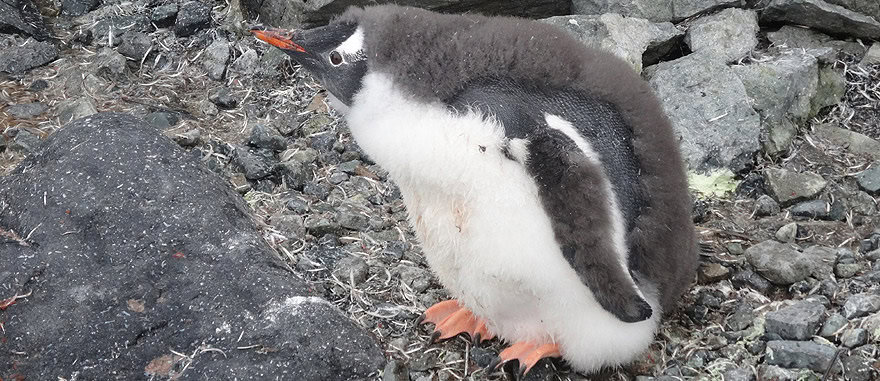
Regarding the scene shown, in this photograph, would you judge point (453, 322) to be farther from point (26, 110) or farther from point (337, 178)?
point (26, 110)

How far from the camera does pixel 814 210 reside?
3.98 metres

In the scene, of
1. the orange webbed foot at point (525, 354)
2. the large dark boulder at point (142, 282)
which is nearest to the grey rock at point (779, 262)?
the orange webbed foot at point (525, 354)

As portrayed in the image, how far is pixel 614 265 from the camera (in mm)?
2822

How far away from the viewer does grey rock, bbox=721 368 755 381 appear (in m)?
3.10

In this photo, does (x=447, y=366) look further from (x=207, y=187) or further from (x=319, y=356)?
(x=207, y=187)

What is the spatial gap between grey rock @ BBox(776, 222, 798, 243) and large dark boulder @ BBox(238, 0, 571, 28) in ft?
5.90

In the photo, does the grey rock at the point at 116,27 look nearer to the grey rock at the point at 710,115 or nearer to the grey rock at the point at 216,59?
the grey rock at the point at 216,59

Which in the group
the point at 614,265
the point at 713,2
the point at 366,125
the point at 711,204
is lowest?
the point at 711,204

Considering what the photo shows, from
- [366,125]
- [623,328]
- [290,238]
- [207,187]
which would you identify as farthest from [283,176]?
[623,328]

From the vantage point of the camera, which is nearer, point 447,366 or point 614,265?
point 614,265

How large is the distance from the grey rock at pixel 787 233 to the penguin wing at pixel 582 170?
3.83ft

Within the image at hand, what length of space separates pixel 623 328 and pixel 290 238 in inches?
55.5

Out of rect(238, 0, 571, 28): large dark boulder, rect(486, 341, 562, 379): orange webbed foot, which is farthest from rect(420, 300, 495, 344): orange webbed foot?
rect(238, 0, 571, 28): large dark boulder

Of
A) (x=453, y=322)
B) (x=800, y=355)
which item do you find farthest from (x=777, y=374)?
(x=453, y=322)
